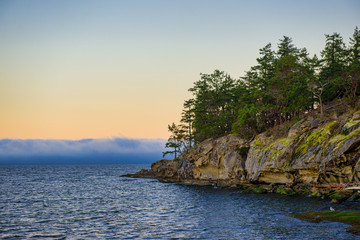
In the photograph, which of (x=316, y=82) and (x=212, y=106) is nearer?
(x=316, y=82)

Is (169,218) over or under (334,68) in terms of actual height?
under

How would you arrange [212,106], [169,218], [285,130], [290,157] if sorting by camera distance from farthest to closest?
[212,106] → [285,130] → [290,157] → [169,218]

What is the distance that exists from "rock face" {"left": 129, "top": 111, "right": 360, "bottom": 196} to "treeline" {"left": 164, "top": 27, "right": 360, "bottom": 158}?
21.3ft

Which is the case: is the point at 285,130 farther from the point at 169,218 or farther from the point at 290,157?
the point at 169,218

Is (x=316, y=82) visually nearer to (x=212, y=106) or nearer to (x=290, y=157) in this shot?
(x=290, y=157)

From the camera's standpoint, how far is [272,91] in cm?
6619

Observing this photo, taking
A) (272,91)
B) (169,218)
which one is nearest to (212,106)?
(272,91)

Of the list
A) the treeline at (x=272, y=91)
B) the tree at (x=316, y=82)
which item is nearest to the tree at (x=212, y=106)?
the treeline at (x=272, y=91)

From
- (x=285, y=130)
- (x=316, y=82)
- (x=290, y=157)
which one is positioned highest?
(x=316, y=82)

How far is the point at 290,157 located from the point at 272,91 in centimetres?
1890

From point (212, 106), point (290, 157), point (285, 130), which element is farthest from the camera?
point (212, 106)

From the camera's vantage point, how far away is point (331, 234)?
990 inches

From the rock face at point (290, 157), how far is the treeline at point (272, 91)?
6.50m

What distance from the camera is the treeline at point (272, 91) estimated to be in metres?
62.8
